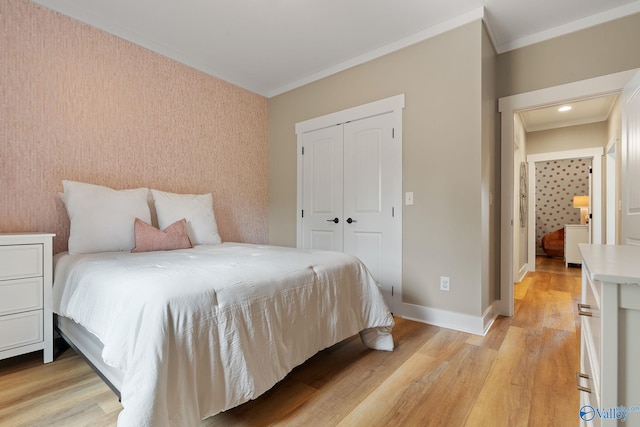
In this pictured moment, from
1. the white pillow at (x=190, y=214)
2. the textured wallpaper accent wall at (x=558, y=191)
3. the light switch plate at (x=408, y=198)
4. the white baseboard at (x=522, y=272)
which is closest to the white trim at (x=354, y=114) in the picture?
Answer: the light switch plate at (x=408, y=198)

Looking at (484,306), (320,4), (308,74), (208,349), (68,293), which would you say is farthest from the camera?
(308,74)

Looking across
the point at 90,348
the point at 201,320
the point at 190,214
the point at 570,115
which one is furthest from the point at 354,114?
the point at 570,115

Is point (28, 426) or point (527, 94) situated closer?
point (28, 426)

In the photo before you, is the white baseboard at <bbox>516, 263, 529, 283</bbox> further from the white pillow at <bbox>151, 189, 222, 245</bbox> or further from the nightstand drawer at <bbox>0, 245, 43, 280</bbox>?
the nightstand drawer at <bbox>0, 245, 43, 280</bbox>

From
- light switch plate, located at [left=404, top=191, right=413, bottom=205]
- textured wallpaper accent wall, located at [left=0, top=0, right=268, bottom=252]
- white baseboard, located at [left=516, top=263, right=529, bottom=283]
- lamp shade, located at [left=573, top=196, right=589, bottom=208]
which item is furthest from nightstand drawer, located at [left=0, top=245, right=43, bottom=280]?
lamp shade, located at [left=573, top=196, right=589, bottom=208]

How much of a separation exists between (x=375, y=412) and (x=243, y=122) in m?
3.25

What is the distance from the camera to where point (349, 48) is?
2939mm

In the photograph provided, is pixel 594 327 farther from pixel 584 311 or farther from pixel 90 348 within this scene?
pixel 90 348

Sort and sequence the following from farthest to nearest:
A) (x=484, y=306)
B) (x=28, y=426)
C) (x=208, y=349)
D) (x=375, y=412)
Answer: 1. (x=484, y=306)
2. (x=375, y=412)
3. (x=28, y=426)
4. (x=208, y=349)

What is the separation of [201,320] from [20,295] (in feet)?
4.73

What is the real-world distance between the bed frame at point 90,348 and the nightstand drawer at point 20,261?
382 millimetres

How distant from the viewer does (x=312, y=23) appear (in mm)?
2559

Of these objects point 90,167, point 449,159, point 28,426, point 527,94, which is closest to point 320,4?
point 449,159

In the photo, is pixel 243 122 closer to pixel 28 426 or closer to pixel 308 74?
pixel 308 74
